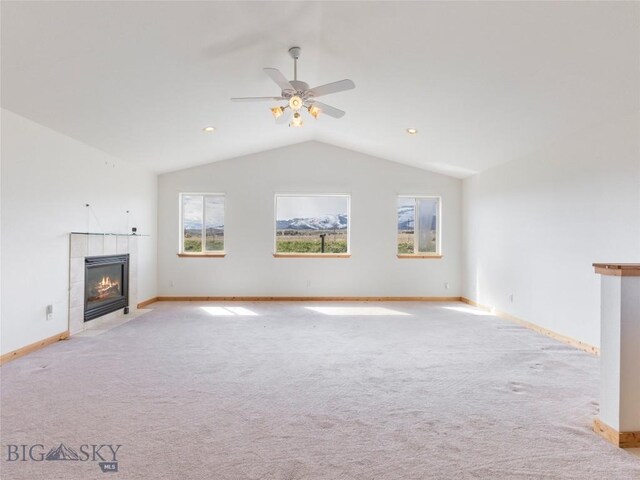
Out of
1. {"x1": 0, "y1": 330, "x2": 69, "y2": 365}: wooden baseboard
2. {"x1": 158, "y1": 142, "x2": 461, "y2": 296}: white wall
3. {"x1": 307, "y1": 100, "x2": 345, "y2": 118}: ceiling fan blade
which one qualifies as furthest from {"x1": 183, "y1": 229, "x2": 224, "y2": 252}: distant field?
{"x1": 307, "y1": 100, "x2": 345, "y2": 118}: ceiling fan blade

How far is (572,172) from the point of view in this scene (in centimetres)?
386

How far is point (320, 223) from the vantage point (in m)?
6.89

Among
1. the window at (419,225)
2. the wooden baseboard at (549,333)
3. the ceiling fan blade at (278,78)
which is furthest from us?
the window at (419,225)

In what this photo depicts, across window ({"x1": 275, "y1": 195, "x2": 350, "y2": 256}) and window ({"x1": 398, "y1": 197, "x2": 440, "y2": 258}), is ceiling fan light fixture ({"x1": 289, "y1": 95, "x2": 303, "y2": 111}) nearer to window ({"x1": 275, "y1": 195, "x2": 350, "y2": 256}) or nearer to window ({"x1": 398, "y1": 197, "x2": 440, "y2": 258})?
window ({"x1": 275, "y1": 195, "x2": 350, "y2": 256})

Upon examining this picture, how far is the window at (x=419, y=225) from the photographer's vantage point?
22.4ft

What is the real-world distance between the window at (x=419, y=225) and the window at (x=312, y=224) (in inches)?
44.6

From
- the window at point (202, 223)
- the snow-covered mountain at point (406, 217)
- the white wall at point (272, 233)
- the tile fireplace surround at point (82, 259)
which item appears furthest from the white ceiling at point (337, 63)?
the snow-covered mountain at point (406, 217)

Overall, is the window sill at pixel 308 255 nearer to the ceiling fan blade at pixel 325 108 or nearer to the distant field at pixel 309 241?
the distant field at pixel 309 241

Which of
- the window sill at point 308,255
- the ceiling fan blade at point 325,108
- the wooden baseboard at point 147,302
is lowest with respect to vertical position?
the wooden baseboard at point 147,302

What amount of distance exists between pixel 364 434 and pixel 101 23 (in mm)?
3266

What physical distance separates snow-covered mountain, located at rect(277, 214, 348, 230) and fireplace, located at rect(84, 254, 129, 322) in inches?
119

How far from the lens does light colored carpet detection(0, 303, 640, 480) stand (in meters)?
1.80

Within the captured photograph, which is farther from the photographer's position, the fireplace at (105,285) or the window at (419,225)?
the window at (419,225)

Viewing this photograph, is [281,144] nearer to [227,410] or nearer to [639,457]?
[227,410]
